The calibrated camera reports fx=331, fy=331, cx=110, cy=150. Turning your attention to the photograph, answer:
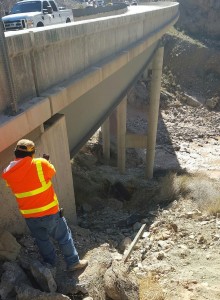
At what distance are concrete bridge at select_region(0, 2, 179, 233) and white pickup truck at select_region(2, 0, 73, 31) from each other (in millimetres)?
4376

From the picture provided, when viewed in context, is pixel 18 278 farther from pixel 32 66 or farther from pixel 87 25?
pixel 87 25

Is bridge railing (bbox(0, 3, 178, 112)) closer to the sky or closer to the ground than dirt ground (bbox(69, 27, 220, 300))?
closer to the sky

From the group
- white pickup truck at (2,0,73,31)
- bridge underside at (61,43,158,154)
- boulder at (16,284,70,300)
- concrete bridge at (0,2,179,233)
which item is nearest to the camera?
boulder at (16,284,70,300)

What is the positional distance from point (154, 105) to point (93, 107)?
827cm

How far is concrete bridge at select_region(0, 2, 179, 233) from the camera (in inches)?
167

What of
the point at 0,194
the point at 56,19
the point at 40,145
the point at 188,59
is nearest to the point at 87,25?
the point at 40,145

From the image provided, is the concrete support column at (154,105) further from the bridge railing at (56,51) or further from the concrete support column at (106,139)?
the bridge railing at (56,51)

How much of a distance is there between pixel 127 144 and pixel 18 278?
12.8 metres

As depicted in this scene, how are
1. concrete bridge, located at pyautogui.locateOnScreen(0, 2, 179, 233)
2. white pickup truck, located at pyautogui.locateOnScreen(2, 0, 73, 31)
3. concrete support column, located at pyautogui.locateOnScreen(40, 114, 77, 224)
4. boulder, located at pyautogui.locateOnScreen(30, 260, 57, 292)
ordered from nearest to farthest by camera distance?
boulder, located at pyautogui.locateOnScreen(30, 260, 57, 292)
concrete bridge, located at pyautogui.locateOnScreen(0, 2, 179, 233)
concrete support column, located at pyautogui.locateOnScreen(40, 114, 77, 224)
white pickup truck, located at pyautogui.locateOnScreen(2, 0, 73, 31)

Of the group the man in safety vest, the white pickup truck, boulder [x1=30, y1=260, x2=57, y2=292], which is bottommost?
boulder [x1=30, y1=260, x2=57, y2=292]

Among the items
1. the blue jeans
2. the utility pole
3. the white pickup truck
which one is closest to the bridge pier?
the white pickup truck

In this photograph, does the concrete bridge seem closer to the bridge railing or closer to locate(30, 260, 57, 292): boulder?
the bridge railing

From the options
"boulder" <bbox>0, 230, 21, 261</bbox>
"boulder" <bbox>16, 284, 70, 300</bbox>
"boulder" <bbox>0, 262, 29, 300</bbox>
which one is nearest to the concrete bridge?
"boulder" <bbox>0, 230, 21, 261</bbox>

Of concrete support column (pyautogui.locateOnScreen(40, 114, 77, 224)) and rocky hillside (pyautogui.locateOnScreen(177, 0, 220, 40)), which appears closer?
concrete support column (pyautogui.locateOnScreen(40, 114, 77, 224))
